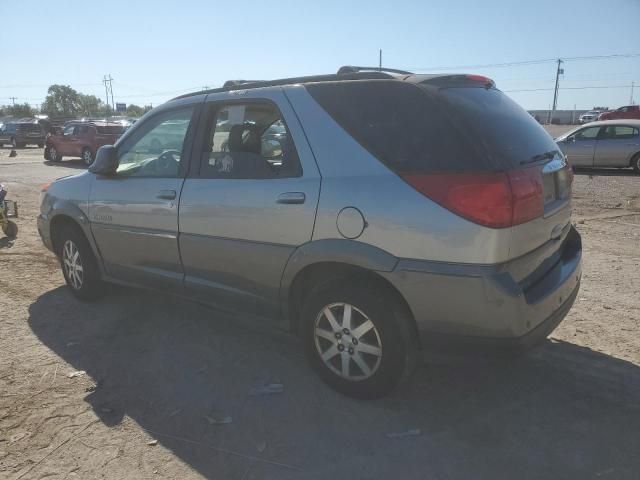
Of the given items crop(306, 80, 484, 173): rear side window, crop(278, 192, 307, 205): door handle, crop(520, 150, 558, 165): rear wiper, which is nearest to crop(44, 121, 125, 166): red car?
crop(278, 192, 307, 205): door handle

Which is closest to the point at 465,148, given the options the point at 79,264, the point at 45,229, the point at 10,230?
the point at 79,264

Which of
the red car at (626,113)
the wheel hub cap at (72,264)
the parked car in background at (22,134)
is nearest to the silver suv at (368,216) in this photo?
the wheel hub cap at (72,264)

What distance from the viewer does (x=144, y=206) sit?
3.89 metres

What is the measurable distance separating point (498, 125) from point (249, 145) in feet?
5.22

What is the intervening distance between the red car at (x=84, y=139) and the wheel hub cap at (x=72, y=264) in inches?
612

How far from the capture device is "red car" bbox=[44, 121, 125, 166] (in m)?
19.4

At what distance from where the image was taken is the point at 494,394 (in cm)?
316

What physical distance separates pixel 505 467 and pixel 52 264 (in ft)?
17.7

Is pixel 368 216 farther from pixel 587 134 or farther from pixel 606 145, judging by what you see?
pixel 587 134

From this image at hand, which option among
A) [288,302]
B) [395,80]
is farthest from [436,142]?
[288,302]

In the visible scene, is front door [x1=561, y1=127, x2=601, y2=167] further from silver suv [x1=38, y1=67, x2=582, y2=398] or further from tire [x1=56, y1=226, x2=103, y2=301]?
tire [x1=56, y1=226, x2=103, y2=301]

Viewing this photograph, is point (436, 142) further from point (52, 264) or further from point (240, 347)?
point (52, 264)

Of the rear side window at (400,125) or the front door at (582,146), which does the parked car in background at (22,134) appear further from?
the rear side window at (400,125)

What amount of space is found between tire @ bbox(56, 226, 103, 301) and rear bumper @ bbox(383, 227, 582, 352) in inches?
120
